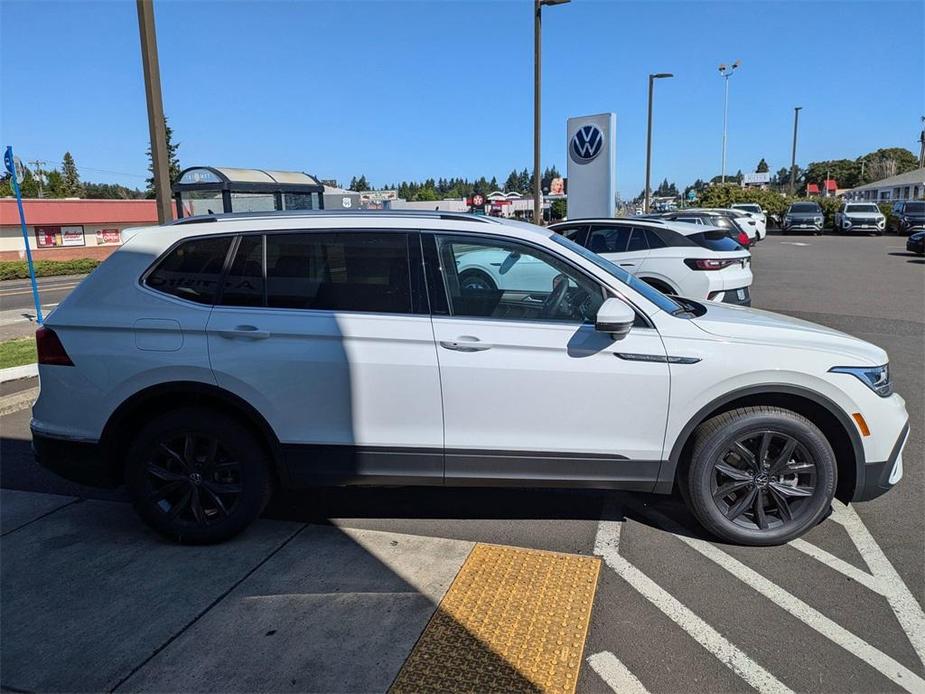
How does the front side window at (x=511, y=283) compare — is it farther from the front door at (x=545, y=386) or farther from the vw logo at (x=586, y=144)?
the vw logo at (x=586, y=144)

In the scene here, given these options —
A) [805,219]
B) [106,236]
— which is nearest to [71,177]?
[106,236]

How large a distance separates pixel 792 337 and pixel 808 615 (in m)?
1.38

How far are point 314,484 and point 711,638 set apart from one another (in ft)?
6.94

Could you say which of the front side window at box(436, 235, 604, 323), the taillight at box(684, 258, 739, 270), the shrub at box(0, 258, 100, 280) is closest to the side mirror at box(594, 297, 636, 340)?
the front side window at box(436, 235, 604, 323)

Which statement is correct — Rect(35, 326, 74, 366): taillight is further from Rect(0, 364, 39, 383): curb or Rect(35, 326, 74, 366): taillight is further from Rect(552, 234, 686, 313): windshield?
Rect(0, 364, 39, 383): curb

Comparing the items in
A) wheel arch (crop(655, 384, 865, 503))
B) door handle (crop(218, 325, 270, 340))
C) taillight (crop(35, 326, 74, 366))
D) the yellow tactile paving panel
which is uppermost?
door handle (crop(218, 325, 270, 340))

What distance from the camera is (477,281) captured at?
147 inches

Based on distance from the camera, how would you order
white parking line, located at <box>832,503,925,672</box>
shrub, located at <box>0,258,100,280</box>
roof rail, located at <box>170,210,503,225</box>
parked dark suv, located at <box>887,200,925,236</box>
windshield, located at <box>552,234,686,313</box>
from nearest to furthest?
white parking line, located at <box>832,503,925,672</box> → windshield, located at <box>552,234,686,313</box> → roof rail, located at <box>170,210,503,225</box> → shrub, located at <box>0,258,100,280</box> → parked dark suv, located at <box>887,200,925,236</box>

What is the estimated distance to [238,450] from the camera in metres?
3.58

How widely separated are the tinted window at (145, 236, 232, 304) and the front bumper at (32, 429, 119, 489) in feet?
3.16

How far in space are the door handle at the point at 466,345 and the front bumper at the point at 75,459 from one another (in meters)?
2.03

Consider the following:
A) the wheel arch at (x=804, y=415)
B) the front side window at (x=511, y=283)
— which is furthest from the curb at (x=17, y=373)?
the wheel arch at (x=804, y=415)

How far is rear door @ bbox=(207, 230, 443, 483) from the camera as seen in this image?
3439 mm

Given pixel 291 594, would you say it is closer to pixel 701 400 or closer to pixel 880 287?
pixel 701 400
